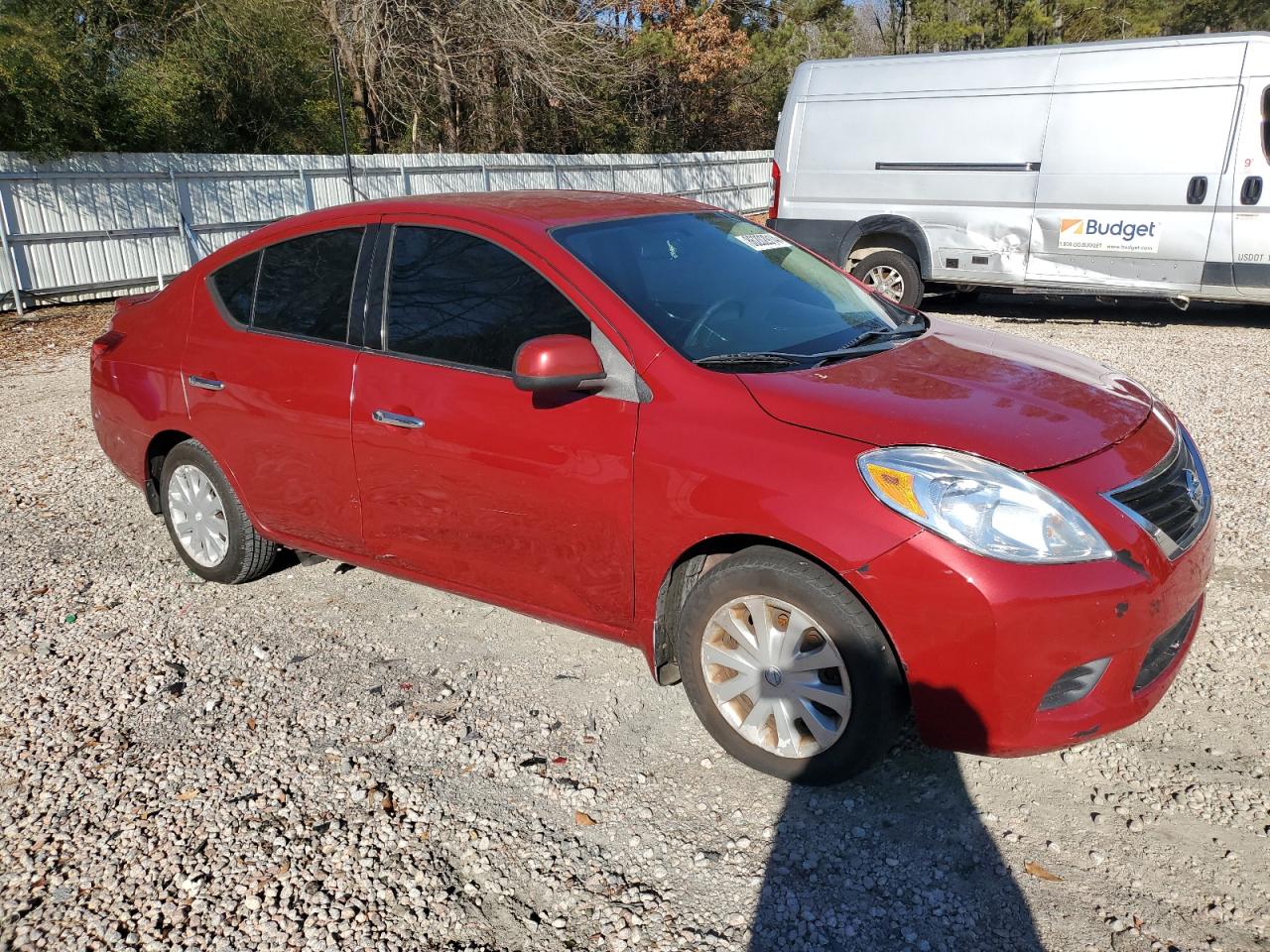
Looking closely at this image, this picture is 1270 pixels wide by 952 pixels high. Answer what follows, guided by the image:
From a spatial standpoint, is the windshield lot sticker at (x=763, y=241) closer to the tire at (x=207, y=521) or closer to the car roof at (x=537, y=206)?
the car roof at (x=537, y=206)

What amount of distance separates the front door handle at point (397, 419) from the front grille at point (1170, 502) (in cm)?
225

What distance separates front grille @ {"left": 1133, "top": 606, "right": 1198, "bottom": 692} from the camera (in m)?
2.88

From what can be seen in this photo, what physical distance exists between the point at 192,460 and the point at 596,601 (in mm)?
2228

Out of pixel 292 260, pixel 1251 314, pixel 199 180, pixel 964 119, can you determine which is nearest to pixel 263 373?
pixel 292 260

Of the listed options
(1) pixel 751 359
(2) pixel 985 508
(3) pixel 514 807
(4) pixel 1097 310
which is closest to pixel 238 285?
(1) pixel 751 359

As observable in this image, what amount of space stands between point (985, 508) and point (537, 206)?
2.09m

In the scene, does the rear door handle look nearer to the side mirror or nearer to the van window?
the van window

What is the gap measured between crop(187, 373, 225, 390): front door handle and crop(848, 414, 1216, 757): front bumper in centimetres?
286

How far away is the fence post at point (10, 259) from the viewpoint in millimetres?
12609

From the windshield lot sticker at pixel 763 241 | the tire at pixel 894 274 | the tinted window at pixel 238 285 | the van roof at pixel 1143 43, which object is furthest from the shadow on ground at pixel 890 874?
the van roof at pixel 1143 43

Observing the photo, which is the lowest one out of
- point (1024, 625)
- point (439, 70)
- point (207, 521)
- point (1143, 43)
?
point (207, 521)

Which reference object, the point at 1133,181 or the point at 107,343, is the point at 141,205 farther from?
the point at 1133,181

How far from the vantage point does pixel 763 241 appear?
4238mm

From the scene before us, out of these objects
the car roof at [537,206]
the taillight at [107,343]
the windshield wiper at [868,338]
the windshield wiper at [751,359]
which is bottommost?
the taillight at [107,343]
